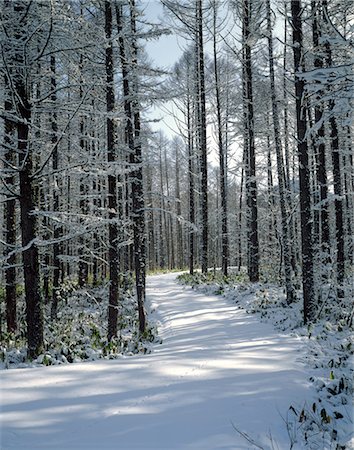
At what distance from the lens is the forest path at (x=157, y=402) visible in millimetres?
3086

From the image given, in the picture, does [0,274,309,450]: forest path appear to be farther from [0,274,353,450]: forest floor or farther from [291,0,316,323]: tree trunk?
[291,0,316,323]: tree trunk

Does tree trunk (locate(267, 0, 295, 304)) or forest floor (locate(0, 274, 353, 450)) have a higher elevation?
tree trunk (locate(267, 0, 295, 304))

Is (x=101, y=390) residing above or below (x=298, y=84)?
below

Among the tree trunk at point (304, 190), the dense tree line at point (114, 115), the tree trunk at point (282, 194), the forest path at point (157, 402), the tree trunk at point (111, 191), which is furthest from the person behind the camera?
the tree trunk at point (282, 194)

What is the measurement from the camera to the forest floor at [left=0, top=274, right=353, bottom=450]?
→ 3096mm

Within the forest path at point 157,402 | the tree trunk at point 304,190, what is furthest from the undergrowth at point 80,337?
the tree trunk at point 304,190

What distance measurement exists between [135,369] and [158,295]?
10646 millimetres

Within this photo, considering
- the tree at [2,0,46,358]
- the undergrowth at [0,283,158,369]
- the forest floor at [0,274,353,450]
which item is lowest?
the undergrowth at [0,283,158,369]

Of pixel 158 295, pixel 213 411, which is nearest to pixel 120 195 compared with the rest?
pixel 158 295

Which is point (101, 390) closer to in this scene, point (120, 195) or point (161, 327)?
point (161, 327)

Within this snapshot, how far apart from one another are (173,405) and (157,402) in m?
0.18

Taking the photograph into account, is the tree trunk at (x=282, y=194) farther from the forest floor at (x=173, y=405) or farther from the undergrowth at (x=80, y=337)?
the forest floor at (x=173, y=405)

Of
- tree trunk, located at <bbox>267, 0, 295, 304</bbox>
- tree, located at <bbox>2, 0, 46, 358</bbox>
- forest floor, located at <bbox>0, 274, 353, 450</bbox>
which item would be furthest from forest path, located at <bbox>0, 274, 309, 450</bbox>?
tree trunk, located at <bbox>267, 0, 295, 304</bbox>

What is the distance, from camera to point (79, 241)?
2067 cm
